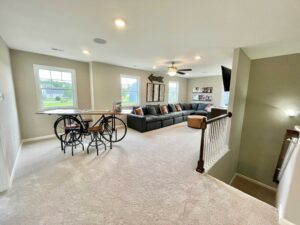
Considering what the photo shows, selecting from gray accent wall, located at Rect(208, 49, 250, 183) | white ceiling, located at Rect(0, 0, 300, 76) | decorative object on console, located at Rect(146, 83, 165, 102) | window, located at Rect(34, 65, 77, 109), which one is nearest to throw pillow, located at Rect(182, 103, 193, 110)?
decorative object on console, located at Rect(146, 83, 165, 102)

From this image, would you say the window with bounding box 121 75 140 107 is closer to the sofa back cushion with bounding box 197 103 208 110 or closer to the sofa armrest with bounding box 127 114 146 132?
the sofa armrest with bounding box 127 114 146 132

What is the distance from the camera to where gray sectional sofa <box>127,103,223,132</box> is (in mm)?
4910

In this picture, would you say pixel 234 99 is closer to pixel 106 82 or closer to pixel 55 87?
pixel 106 82

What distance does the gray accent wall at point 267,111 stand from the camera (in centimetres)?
326

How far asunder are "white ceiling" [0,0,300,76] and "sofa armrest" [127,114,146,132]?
2.51 m

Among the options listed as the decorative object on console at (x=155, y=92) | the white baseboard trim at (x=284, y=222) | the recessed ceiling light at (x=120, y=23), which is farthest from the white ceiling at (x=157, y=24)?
the decorative object on console at (x=155, y=92)

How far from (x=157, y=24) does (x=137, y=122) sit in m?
3.50

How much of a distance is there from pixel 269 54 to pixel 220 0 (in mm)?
2922

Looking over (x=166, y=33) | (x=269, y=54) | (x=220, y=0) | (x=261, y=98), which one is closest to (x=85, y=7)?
(x=166, y=33)

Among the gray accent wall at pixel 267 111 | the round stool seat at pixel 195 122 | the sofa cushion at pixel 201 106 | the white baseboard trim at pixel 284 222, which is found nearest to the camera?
the white baseboard trim at pixel 284 222

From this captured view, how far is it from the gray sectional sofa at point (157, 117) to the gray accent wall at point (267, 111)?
7.08 feet

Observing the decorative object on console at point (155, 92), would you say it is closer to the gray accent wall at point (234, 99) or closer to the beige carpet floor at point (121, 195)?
the gray accent wall at point (234, 99)

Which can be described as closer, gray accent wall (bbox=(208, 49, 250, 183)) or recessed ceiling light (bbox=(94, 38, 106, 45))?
recessed ceiling light (bbox=(94, 38, 106, 45))

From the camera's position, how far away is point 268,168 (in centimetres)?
368
